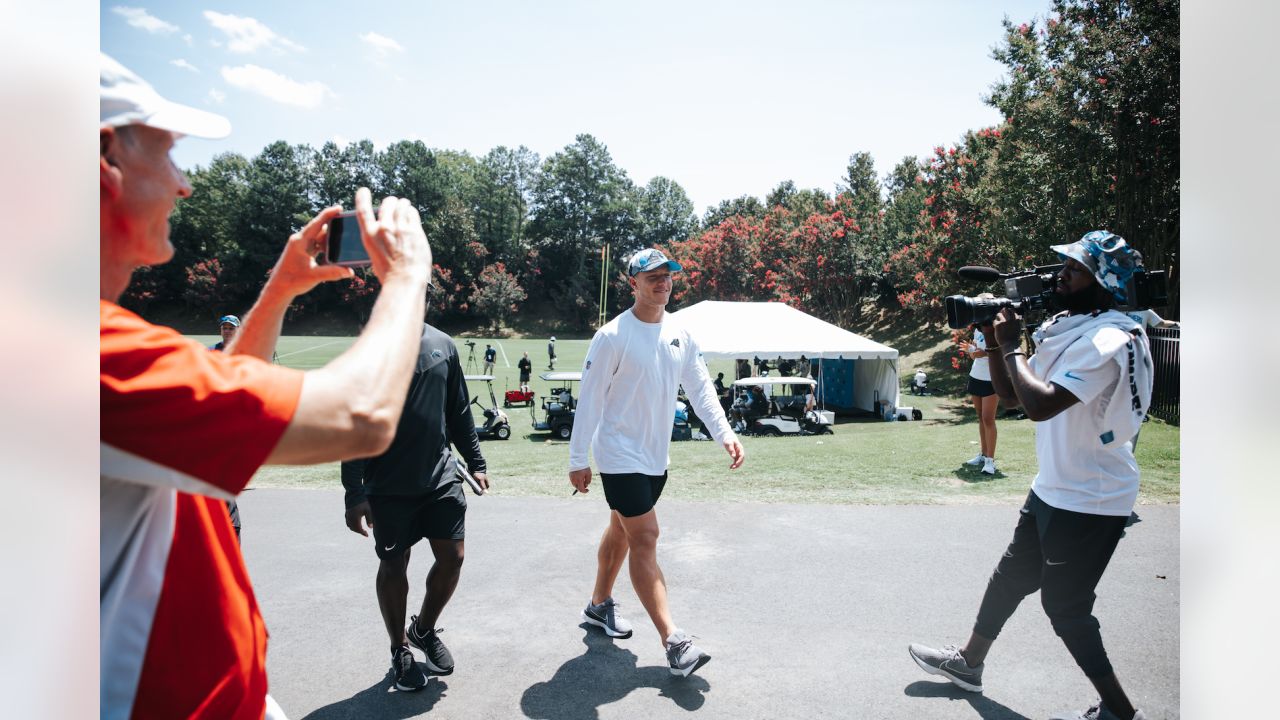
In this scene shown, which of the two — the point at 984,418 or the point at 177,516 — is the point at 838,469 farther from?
the point at 177,516

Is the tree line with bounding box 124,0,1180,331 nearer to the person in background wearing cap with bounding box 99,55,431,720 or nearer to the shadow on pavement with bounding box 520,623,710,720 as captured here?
the person in background wearing cap with bounding box 99,55,431,720

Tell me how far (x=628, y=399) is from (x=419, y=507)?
120cm

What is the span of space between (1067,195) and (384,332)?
5.05m

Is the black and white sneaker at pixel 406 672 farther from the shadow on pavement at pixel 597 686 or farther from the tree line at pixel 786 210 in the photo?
the tree line at pixel 786 210

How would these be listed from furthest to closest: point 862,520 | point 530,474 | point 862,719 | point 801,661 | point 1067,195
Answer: point 530,474 < point 862,520 < point 1067,195 < point 801,661 < point 862,719

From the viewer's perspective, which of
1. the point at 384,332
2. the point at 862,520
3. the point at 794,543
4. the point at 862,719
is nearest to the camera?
the point at 384,332

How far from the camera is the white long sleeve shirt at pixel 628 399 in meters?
→ 3.85

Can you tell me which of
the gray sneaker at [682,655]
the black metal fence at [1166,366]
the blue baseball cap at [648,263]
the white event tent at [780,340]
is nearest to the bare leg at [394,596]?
the gray sneaker at [682,655]

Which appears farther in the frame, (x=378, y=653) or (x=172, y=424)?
(x=378, y=653)

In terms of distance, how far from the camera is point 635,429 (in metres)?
3.88

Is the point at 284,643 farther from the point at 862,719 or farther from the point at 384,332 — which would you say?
the point at 384,332
